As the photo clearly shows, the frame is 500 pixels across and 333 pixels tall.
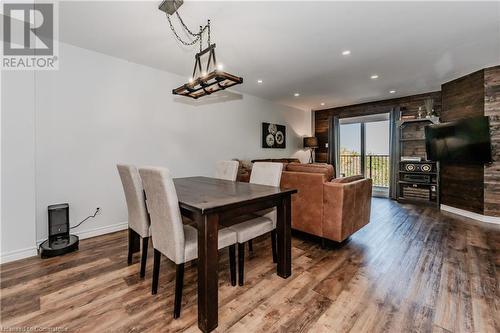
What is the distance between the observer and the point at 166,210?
1553 millimetres

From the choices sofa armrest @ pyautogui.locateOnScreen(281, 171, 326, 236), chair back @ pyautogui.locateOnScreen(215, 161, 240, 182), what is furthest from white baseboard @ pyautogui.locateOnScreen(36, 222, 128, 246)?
sofa armrest @ pyautogui.locateOnScreen(281, 171, 326, 236)

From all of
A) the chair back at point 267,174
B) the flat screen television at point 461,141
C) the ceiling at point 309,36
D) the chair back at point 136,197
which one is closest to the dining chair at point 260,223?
the chair back at point 267,174

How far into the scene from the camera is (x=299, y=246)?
2.81 meters

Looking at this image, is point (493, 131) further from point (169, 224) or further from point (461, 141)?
point (169, 224)

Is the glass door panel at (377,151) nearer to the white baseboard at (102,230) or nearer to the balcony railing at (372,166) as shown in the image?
the balcony railing at (372,166)

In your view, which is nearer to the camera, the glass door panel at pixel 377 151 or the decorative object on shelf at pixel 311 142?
the glass door panel at pixel 377 151

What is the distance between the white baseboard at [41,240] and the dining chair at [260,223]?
219cm

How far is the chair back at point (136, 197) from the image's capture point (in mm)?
1955

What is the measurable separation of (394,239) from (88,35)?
4520 mm

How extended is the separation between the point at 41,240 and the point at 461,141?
6.38 m

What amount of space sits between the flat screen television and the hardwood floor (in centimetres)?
163

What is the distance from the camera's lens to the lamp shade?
6727 millimetres

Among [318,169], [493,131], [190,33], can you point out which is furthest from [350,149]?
[190,33]

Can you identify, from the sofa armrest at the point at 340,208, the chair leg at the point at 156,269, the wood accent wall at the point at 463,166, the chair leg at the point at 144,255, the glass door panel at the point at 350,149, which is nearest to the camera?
the chair leg at the point at 156,269
